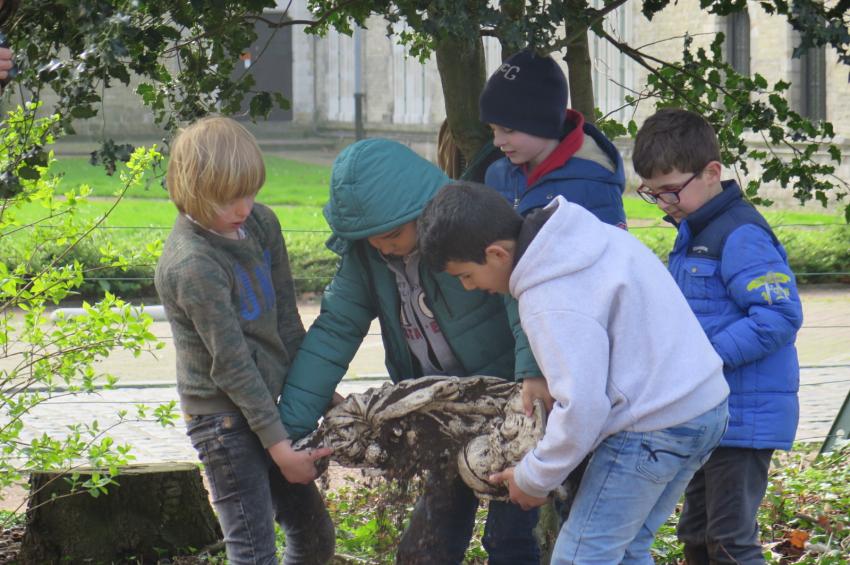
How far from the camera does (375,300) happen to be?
336 centimetres

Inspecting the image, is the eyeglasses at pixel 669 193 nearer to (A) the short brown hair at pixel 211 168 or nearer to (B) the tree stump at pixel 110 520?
(A) the short brown hair at pixel 211 168

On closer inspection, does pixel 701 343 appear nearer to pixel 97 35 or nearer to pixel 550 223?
pixel 550 223

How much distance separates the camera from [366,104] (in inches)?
1288

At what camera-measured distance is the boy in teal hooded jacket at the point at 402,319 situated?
10.2 feet

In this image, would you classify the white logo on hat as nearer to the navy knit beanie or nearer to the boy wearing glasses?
the navy knit beanie

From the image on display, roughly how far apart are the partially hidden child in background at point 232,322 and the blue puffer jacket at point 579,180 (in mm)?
646

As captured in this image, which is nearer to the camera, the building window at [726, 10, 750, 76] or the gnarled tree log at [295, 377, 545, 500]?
the gnarled tree log at [295, 377, 545, 500]

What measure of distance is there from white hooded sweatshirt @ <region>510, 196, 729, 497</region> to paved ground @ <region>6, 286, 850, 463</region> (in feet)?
12.6

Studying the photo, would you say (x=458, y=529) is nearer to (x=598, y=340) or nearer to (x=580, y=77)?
(x=598, y=340)

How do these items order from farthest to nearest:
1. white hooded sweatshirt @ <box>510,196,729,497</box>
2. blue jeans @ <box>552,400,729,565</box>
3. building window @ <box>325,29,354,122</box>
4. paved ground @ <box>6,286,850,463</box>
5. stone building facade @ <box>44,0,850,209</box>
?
building window @ <box>325,29,354,122</box>, stone building facade @ <box>44,0,850,209</box>, paved ground @ <box>6,286,850,463</box>, blue jeans @ <box>552,400,729,565</box>, white hooded sweatshirt @ <box>510,196,729,497</box>

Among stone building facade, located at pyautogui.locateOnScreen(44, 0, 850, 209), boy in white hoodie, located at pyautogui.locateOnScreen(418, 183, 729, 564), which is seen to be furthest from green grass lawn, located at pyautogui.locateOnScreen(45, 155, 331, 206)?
boy in white hoodie, located at pyautogui.locateOnScreen(418, 183, 729, 564)

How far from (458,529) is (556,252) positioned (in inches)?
43.7

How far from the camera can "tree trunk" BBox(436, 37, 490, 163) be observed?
13.6ft

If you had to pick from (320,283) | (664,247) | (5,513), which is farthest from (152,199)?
(5,513)
